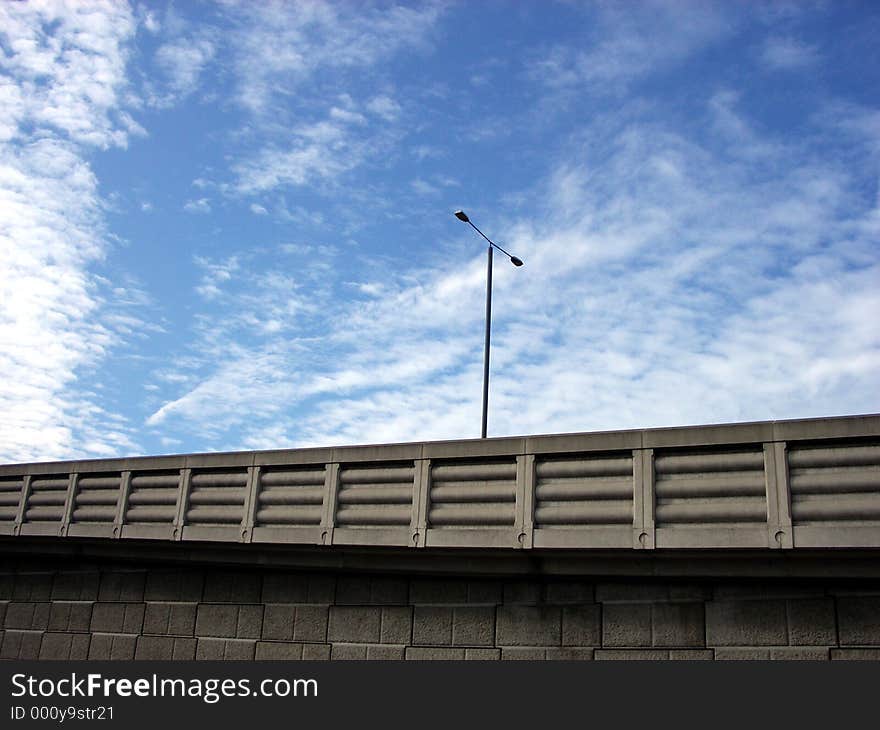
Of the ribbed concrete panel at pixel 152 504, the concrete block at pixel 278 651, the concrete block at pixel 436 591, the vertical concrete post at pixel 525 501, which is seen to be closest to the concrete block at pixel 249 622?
the concrete block at pixel 278 651

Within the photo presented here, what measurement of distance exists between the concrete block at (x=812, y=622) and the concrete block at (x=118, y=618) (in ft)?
31.4

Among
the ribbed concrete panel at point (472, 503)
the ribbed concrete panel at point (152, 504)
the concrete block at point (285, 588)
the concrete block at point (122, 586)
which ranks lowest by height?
the concrete block at point (285, 588)

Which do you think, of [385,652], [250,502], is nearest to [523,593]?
[385,652]

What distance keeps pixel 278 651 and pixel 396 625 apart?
1.92 meters

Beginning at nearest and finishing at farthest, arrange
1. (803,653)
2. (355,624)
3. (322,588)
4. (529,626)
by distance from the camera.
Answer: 1. (803,653)
2. (529,626)
3. (355,624)
4. (322,588)

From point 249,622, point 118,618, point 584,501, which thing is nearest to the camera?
point 584,501

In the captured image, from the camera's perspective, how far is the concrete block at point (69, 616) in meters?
15.4

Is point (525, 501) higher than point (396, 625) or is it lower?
higher

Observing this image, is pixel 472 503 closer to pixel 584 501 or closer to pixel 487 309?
pixel 584 501

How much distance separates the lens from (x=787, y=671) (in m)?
9.64

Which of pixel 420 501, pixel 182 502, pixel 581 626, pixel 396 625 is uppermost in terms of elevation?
pixel 182 502

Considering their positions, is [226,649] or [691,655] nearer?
[691,655]

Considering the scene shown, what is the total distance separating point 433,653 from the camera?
38.2 feet

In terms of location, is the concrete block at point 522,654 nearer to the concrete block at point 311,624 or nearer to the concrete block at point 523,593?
the concrete block at point 523,593
